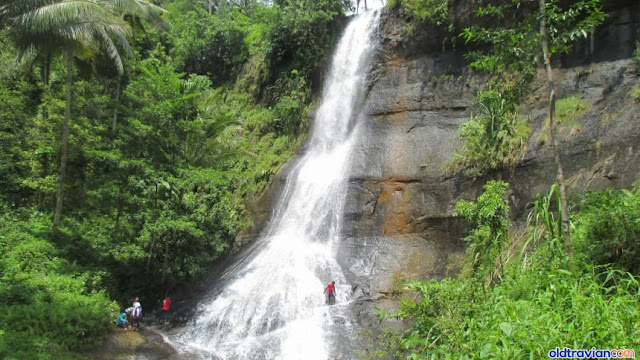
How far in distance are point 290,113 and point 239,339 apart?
45.4ft

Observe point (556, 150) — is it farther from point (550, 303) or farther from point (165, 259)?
point (165, 259)

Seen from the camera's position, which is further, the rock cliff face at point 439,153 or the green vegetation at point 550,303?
the rock cliff face at point 439,153

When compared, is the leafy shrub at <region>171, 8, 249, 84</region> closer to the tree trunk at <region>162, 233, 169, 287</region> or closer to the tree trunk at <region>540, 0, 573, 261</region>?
the tree trunk at <region>162, 233, 169, 287</region>

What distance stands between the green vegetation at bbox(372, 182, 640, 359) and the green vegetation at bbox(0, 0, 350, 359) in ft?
26.2

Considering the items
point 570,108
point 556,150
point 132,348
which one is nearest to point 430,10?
point 570,108

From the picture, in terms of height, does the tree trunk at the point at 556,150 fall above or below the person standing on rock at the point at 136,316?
above

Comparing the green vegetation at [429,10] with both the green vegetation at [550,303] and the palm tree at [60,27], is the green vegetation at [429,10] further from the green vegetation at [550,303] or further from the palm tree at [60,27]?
the green vegetation at [550,303]

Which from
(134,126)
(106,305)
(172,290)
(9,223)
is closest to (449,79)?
(134,126)

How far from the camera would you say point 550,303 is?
18.2 ft

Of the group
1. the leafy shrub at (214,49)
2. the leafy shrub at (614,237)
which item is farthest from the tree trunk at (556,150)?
the leafy shrub at (214,49)

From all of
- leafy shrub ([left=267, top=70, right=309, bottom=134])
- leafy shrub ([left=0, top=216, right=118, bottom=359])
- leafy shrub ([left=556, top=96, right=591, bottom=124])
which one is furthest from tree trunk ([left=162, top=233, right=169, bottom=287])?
leafy shrub ([left=556, top=96, right=591, bottom=124])

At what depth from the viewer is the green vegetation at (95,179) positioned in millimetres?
11211

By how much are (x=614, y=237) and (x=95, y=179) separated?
15007 millimetres

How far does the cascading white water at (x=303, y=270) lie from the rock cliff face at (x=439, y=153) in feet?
2.77
